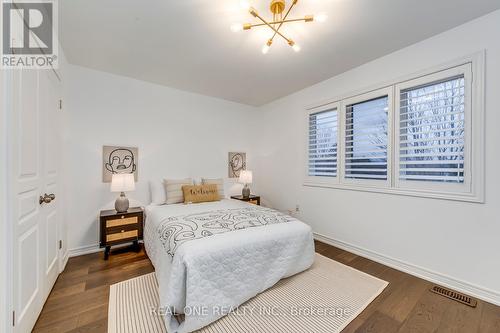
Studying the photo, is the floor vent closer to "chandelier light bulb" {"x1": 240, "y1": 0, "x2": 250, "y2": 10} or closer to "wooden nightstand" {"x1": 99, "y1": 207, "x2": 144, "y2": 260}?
"chandelier light bulb" {"x1": 240, "y1": 0, "x2": 250, "y2": 10}

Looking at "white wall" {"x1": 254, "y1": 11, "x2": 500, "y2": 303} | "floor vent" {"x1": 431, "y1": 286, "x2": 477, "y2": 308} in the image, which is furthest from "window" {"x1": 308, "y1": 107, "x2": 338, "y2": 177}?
"floor vent" {"x1": 431, "y1": 286, "x2": 477, "y2": 308}

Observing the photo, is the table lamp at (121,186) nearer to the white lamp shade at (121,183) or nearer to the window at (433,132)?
the white lamp shade at (121,183)

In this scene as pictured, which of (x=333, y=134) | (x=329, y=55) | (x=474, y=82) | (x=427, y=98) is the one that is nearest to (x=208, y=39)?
(x=329, y=55)

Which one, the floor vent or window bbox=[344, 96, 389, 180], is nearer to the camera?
the floor vent

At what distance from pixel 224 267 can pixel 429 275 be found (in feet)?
7.13

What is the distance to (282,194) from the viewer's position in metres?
3.97

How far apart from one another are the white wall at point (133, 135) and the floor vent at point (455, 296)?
3.21m

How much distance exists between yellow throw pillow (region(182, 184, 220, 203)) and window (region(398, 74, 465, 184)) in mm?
2547

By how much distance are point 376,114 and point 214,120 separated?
8.84 ft

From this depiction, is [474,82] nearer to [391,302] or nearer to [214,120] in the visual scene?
[391,302]

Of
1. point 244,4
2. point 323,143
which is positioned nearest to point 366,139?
point 323,143

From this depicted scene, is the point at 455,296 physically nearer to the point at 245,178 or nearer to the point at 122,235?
the point at 245,178

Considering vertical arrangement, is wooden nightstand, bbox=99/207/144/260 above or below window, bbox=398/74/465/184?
below

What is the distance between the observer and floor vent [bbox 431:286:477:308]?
5.89 feet
